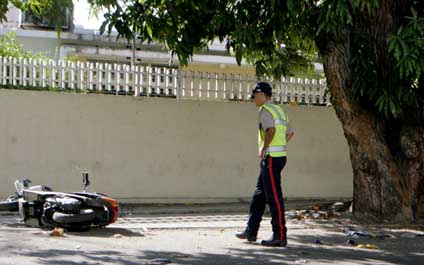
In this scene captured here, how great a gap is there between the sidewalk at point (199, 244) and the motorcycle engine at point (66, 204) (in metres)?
0.31

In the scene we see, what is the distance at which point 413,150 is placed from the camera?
31.1ft

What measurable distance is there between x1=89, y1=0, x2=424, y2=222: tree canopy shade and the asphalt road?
73 centimetres

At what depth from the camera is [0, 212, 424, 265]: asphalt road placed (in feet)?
23.0

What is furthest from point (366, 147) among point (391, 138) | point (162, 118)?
point (162, 118)

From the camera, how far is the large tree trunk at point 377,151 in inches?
372

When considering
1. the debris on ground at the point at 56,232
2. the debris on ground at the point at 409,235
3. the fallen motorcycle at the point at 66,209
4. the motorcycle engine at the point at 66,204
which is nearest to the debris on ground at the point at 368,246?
the debris on ground at the point at 409,235

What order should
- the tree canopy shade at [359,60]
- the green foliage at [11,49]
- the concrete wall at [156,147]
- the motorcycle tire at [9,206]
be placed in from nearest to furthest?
the motorcycle tire at [9,206] → the tree canopy shade at [359,60] → the concrete wall at [156,147] → the green foliage at [11,49]

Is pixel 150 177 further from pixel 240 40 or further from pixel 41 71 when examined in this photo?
pixel 240 40

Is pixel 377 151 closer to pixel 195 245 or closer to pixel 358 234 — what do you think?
pixel 358 234

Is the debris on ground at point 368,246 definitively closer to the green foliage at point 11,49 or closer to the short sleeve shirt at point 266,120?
the short sleeve shirt at point 266,120

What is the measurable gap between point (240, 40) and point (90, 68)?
10.4 ft

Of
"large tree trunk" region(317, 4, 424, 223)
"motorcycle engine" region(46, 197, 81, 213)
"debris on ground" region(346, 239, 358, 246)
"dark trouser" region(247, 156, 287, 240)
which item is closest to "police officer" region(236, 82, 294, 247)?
"dark trouser" region(247, 156, 287, 240)

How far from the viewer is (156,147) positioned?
454 inches

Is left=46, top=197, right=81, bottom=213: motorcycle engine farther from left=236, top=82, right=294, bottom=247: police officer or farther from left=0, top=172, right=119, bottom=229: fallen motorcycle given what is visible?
left=236, top=82, right=294, bottom=247: police officer
